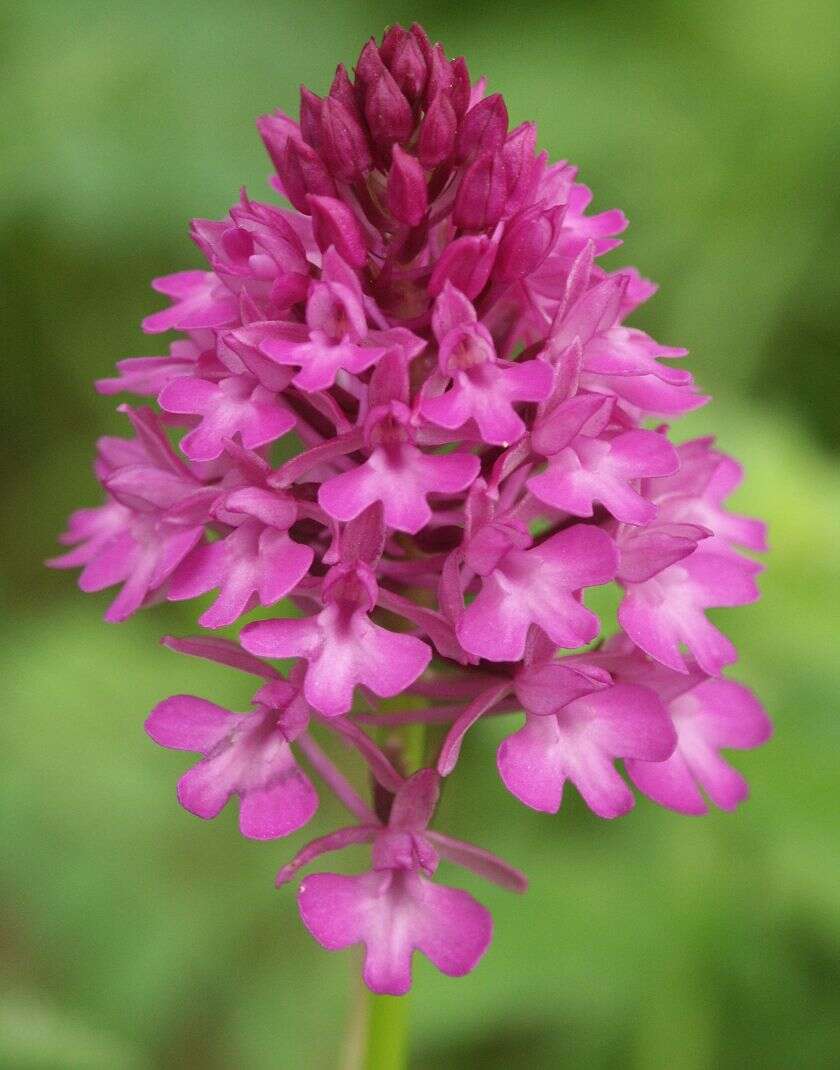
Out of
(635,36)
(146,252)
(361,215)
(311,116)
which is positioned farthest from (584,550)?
(635,36)

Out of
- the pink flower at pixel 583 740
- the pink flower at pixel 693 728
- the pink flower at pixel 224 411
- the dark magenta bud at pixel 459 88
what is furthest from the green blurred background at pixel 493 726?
Answer: the dark magenta bud at pixel 459 88

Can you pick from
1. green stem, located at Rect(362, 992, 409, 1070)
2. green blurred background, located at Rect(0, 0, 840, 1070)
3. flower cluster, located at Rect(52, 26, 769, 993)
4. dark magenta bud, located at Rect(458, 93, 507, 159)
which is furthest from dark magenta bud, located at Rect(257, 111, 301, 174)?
green blurred background, located at Rect(0, 0, 840, 1070)

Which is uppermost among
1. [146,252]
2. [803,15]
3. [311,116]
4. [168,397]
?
[803,15]

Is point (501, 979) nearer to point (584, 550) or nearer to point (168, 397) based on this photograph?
point (584, 550)

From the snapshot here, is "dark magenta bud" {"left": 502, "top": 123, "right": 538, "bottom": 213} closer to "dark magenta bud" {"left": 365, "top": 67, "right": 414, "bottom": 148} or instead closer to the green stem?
"dark magenta bud" {"left": 365, "top": 67, "right": 414, "bottom": 148}

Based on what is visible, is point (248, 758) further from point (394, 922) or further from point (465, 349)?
point (465, 349)
